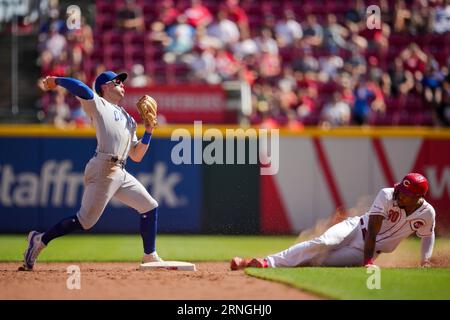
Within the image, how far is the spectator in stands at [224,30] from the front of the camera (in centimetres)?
1884

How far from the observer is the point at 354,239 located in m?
9.58

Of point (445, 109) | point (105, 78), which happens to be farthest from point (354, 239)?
point (445, 109)

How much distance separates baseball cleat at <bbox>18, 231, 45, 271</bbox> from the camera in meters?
9.13

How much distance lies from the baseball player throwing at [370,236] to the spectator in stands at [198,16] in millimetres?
10098

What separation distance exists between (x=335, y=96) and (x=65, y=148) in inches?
210

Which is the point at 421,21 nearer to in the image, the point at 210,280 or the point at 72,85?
the point at 72,85

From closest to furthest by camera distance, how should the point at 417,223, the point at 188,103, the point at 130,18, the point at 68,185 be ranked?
the point at 417,223 < the point at 68,185 < the point at 188,103 < the point at 130,18

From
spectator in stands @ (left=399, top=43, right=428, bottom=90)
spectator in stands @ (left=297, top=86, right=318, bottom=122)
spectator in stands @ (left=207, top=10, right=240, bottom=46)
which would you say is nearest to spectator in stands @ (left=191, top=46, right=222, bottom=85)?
spectator in stands @ (left=207, top=10, right=240, bottom=46)

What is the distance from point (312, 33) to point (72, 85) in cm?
1120

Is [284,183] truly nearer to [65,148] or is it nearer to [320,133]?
[320,133]

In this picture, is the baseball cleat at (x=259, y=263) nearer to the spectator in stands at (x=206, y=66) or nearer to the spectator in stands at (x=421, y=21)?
the spectator in stands at (x=206, y=66)

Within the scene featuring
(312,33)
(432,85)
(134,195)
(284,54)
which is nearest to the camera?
(134,195)

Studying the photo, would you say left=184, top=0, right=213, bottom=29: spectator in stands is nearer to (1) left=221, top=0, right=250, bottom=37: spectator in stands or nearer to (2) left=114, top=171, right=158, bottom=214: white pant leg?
(1) left=221, top=0, right=250, bottom=37: spectator in stands

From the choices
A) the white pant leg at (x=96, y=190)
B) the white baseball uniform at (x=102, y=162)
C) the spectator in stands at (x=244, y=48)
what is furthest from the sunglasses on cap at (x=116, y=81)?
the spectator in stands at (x=244, y=48)
